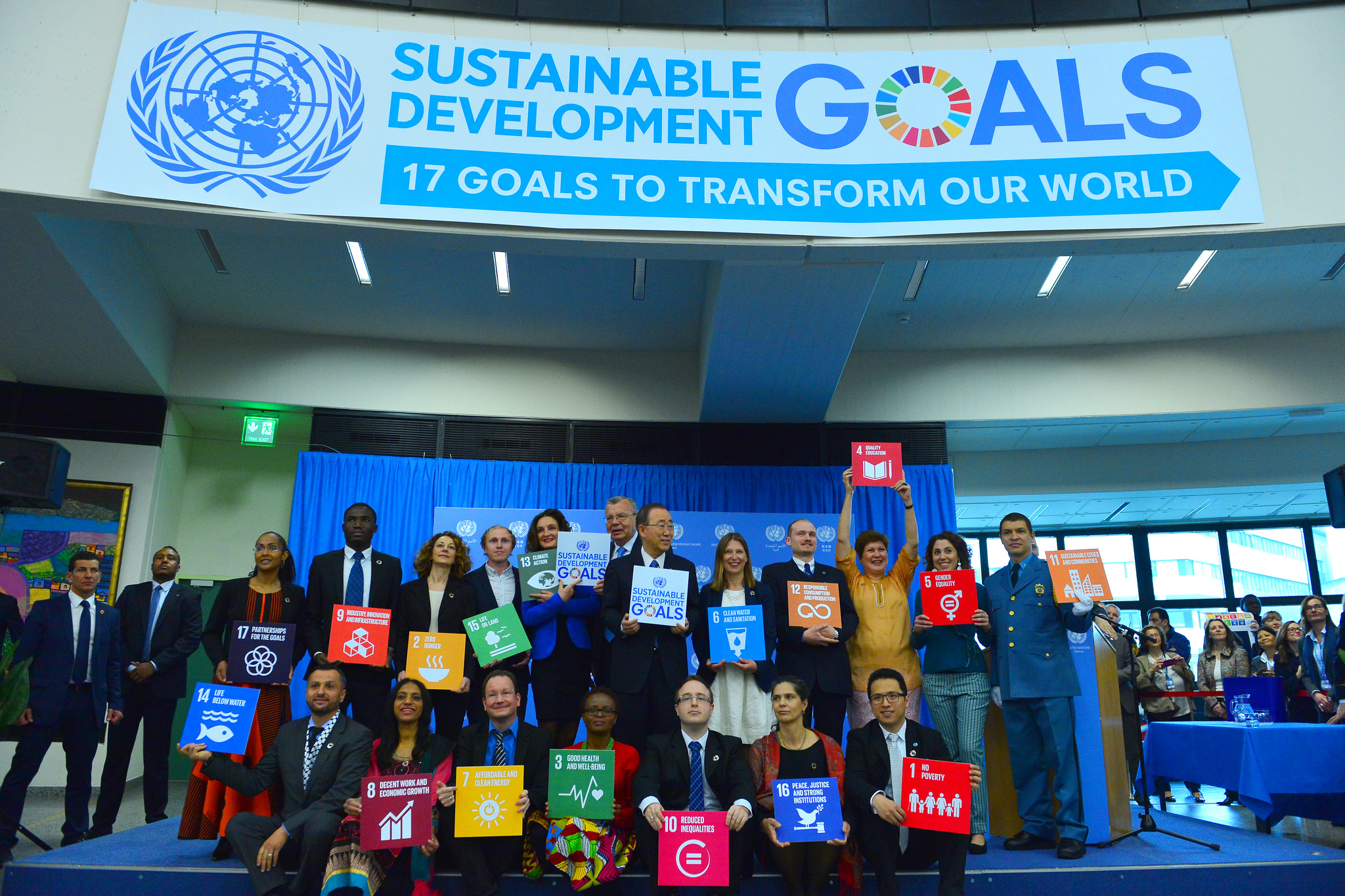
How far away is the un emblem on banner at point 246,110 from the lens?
4.67 meters

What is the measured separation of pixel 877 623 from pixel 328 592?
9.12 ft

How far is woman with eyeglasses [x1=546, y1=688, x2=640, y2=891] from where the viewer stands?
379 cm

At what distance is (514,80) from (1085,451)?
7621 mm

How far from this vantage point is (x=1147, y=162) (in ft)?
16.0

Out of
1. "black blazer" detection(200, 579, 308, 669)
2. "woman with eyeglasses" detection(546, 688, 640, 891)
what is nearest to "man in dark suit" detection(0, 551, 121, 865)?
"black blazer" detection(200, 579, 308, 669)

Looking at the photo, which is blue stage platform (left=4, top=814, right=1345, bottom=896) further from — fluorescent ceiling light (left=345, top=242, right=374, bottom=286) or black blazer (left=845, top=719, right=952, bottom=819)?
fluorescent ceiling light (left=345, top=242, right=374, bottom=286)

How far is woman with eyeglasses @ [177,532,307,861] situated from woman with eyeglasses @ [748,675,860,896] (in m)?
2.18

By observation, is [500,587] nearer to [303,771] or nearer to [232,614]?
[303,771]

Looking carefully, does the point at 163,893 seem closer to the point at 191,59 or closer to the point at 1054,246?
the point at 191,59

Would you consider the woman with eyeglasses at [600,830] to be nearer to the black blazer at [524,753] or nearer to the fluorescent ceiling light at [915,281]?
the black blazer at [524,753]

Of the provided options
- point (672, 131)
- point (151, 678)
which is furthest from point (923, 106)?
point (151, 678)

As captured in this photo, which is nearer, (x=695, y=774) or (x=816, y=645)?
(x=695, y=774)

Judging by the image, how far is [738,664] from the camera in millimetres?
4297

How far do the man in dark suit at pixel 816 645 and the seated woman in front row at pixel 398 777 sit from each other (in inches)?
64.6
